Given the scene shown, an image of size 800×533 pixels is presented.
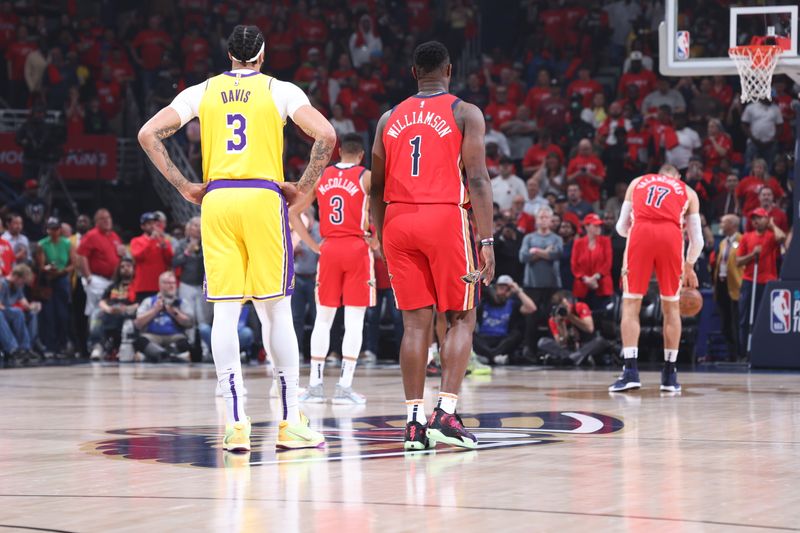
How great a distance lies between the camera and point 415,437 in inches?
267

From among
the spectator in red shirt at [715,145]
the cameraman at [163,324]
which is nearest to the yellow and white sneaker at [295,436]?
the cameraman at [163,324]

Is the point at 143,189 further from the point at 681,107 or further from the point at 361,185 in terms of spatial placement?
the point at 361,185

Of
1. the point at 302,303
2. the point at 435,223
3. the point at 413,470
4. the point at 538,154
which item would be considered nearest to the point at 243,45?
the point at 435,223

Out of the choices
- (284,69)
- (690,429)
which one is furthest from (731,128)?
(690,429)

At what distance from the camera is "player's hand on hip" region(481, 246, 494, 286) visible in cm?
696

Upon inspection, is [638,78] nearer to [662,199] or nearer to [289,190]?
[662,199]

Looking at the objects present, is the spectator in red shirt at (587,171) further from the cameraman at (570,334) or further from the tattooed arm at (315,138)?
the tattooed arm at (315,138)

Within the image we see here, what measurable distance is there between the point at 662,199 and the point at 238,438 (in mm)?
5780

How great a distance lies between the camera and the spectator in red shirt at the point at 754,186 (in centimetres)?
1697

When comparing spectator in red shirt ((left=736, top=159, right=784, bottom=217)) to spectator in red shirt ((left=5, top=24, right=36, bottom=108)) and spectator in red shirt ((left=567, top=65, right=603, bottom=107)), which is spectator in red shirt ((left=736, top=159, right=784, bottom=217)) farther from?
spectator in red shirt ((left=5, top=24, right=36, bottom=108))

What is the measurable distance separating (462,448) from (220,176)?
6.62 feet

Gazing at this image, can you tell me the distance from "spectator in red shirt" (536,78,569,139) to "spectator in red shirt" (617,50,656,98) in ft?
3.32

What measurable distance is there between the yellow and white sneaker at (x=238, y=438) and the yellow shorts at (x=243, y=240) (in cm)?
69

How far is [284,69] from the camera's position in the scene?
24297mm
